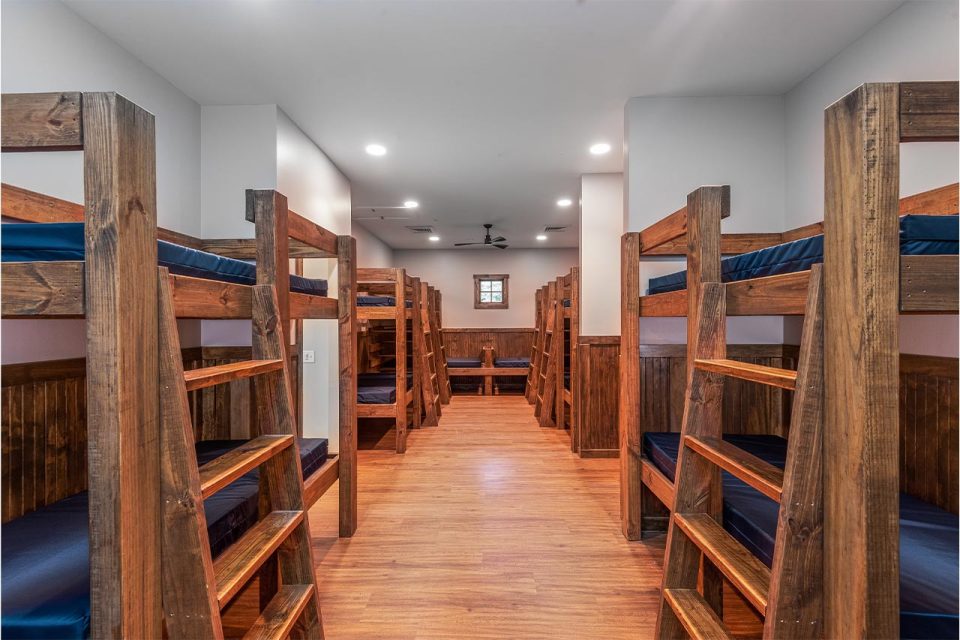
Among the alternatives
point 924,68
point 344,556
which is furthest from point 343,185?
point 924,68

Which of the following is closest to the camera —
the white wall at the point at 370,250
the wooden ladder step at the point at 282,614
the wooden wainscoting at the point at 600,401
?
the wooden ladder step at the point at 282,614

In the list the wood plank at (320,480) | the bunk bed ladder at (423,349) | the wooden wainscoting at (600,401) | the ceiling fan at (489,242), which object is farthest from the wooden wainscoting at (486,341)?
the wood plank at (320,480)

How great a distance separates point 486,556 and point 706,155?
2.83 m

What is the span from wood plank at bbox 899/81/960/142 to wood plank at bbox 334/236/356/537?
2.15 meters

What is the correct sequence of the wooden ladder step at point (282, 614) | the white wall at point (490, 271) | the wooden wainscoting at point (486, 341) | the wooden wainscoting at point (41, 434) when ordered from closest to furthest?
1. the wooden ladder step at point (282, 614)
2. the wooden wainscoting at point (41, 434)
3. the wooden wainscoting at point (486, 341)
4. the white wall at point (490, 271)

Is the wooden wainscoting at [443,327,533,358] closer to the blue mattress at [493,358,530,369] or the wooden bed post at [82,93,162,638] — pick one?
the blue mattress at [493,358,530,369]

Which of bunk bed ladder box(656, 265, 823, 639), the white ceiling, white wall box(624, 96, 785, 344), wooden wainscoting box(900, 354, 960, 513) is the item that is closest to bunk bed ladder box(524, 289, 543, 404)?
the white ceiling

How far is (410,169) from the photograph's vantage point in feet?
13.5

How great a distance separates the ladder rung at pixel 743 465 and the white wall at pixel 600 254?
7.86 feet

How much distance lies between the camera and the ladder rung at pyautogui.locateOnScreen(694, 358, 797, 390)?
3.69ft

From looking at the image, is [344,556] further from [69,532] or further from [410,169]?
[410,169]

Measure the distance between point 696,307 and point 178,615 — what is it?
1924mm

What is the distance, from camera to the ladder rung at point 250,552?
1.12 m

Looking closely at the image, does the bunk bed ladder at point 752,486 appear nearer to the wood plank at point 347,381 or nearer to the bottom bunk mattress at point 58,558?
the bottom bunk mattress at point 58,558
